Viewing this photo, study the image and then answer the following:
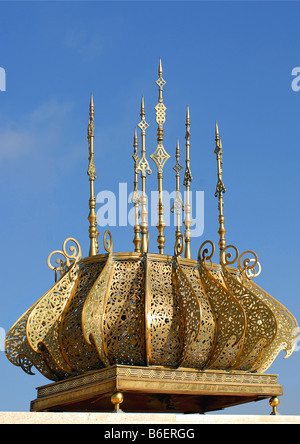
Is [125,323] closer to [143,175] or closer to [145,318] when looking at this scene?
[145,318]

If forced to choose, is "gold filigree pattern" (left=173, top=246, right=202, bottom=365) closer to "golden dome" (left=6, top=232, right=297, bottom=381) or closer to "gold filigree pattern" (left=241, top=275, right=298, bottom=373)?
"golden dome" (left=6, top=232, right=297, bottom=381)

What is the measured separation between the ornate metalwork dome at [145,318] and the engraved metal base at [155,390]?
0.21 meters

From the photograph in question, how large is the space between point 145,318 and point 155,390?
1137mm

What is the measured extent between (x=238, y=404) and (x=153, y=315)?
270 centimetres

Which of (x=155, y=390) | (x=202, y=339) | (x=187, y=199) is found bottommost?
(x=155, y=390)

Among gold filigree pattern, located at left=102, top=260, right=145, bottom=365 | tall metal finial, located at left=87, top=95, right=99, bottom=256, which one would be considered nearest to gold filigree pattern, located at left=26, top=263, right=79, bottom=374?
gold filigree pattern, located at left=102, top=260, right=145, bottom=365

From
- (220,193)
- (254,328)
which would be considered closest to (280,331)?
(254,328)

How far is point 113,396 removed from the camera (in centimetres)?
1463

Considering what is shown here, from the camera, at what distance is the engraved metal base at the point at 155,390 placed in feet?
48.9

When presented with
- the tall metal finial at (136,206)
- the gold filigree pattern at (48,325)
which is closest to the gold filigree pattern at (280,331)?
the tall metal finial at (136,206)

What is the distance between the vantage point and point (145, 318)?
1530cm

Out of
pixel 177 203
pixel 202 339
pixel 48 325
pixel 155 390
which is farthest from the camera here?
pixel 177 203
